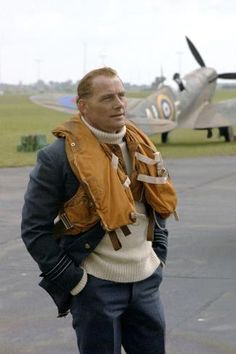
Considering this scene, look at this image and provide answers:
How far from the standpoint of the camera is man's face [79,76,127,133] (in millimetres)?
3871

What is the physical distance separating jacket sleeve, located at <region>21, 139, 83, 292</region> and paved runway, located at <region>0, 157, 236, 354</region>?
7.22ft

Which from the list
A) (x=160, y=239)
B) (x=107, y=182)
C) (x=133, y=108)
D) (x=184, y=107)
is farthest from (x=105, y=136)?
(x=184, y=107)

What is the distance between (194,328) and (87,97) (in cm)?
302

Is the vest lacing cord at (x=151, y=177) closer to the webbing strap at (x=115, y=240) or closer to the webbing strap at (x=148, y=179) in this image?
the webbing strap at (x=148, y=179)

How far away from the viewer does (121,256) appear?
396cm

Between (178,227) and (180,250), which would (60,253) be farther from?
(178,227)

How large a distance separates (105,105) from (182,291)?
13.2ft

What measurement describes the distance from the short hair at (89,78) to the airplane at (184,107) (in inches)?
900

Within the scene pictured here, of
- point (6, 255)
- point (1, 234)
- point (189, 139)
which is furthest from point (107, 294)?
point (189, 139)

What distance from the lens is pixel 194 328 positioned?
6391 mm

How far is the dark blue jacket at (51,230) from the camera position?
12.7 ft

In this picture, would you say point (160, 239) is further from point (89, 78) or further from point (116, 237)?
point (89, 78)

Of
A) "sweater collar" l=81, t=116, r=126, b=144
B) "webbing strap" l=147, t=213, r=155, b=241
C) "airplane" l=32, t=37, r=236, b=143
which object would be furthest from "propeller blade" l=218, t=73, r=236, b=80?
"sweater collar" l=81, t=116, r=126, b=144

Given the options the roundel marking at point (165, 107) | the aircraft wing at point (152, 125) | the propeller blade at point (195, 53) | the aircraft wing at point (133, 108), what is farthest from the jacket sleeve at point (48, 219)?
the propeller blade at point (195, 53)
